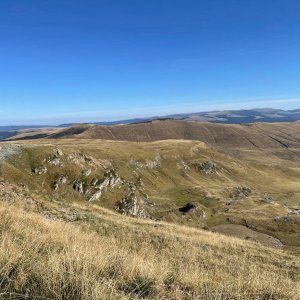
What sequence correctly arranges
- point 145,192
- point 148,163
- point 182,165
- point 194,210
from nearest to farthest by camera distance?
1. point 194,210
2. point 145,192
3. point 148,163
4. point 182,165

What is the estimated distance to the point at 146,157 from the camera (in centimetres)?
17712

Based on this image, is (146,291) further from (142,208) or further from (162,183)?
(162,183)

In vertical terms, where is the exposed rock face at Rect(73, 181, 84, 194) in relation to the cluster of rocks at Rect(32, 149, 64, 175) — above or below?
below

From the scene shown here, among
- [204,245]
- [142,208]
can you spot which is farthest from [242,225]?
Result: [204,245]

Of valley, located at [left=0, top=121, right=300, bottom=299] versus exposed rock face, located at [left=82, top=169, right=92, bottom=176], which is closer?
valley, located at [left=0, top=121, right=300, bottom=299]

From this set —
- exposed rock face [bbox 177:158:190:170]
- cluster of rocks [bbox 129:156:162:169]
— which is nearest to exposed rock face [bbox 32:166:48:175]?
cluster of rocks [bbox 129:156:162:169]

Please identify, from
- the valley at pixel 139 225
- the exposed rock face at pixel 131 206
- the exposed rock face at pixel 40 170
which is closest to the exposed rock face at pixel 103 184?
the valley at pixel 139 225

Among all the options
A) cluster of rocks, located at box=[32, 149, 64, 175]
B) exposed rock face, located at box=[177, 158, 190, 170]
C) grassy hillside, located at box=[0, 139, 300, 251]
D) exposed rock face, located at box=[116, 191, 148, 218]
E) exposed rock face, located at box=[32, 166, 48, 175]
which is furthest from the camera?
exposed rock face, located at box=[177, 158, 190, 170]

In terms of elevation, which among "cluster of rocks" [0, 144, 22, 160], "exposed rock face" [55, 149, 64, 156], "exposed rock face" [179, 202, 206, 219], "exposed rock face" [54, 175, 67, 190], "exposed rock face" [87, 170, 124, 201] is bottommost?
"exposed rock face" [179, 202, 206, 219]

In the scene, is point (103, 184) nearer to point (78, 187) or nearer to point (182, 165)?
point (78, 187)

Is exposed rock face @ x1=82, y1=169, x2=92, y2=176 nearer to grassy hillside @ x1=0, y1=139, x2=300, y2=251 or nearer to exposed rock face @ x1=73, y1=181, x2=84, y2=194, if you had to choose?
grassy hillside @ x1=0, y1=139, x2=300, y2=251

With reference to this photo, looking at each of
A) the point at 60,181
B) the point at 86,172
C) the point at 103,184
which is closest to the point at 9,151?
the point at 60,181

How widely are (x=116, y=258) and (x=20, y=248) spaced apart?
249 cm

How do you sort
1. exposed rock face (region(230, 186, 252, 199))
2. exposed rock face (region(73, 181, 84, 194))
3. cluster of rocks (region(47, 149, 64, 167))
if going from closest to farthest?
1. exposed rock face (region(73, 181, 84, 194))
2. cluster of rocks (region(47, 149, 64, 167))
3. exposed rock face (region(230, 186, 252, 199))
